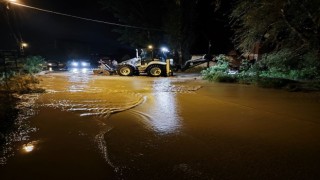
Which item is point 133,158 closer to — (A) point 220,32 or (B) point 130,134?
(B) point 130,134

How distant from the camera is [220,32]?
3625cm

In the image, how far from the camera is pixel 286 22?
1466cm

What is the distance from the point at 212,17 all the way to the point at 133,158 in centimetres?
3199

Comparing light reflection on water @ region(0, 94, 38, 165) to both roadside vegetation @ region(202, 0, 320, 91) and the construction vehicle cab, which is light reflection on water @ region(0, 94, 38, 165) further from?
the construction vehicle cab

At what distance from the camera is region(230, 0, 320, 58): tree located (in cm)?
1387

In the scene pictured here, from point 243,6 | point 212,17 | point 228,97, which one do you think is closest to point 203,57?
point 212,17

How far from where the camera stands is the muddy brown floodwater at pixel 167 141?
4.94m

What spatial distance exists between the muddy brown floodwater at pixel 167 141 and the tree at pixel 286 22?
5.18 metres

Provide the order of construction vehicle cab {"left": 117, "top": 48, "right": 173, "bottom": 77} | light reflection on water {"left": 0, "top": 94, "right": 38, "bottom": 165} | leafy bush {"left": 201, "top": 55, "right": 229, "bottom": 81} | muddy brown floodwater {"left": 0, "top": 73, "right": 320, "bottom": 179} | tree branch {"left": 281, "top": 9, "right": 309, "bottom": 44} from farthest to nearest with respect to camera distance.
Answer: construction vehicle cab {"left": 117, "top": 48, "right": 173, "bottom": 77}
leafy bush {"left": 201, "top": 55, "right": 229, "bottom": 81}
tree branch {"left": 281, "top": 9, "right": 309, "bottom": 44}
light reflection on water {"left": 0, "top": 94, "right": 38, "bottom": 165}
muddy brown floodwater {"left": 0, "top": 73, "right": 320, "bottom": 179}

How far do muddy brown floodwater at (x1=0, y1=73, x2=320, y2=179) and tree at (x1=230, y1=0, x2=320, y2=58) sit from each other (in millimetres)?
5178

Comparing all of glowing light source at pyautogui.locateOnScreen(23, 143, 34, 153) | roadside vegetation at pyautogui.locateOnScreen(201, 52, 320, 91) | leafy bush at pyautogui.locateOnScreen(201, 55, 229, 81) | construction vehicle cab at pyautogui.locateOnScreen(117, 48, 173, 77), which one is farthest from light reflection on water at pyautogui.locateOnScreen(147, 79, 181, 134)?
construction vehicle cab at pyautogui.locateOnScreen(117, 48, 173, 77)

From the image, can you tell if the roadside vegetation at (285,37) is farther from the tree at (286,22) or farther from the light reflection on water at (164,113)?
the light reflection on water at (164,113)

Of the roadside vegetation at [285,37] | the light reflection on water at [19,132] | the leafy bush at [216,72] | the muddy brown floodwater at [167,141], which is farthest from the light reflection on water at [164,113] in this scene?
the leafy bush at [216,72]

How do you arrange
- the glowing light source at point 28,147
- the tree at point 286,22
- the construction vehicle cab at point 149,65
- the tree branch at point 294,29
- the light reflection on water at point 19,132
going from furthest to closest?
the construction vehicle cab at point 149,65, the tree branch at point 294,29, the tree at point 286,22, the glowing light source at point 28,147, the light reflection on water at point 19,132
